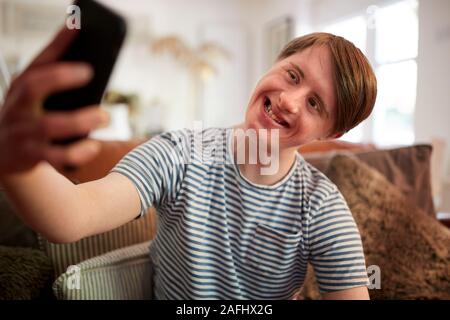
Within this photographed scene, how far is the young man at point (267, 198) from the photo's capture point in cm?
54

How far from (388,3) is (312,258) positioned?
588 millimetres

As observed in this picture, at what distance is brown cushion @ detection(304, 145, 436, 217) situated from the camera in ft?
3.28

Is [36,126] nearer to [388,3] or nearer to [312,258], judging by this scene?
[312,258]

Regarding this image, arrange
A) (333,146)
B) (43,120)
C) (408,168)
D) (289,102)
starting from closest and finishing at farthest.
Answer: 1. (43,120)
2. (289,102)
3. (408,168)
4. (333,146)

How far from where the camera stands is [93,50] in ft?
0.93

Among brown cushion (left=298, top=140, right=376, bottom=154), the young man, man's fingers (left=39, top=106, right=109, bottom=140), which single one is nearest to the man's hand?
man's fingers (left=39, top=106, right=109, bottom=140)

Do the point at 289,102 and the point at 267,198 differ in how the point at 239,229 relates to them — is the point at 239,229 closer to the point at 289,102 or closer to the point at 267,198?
the point at 267,198

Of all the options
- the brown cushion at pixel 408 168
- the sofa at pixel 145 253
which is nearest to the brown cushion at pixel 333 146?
the brown cushion at pixel 408 168

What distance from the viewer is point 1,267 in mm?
605

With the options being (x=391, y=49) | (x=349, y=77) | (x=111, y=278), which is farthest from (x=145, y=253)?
(x=391, y=49)

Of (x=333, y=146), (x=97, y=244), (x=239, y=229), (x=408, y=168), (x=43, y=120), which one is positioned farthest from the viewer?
(x=333, y=146)

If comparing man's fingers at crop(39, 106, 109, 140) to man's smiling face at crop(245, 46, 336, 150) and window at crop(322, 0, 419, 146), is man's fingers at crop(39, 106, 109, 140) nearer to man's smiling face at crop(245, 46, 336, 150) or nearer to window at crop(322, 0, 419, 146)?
man's smiling face at crop(245, 46, 336, 150)

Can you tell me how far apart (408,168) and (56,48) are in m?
0.97

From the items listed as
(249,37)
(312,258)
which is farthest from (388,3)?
(249,37)
